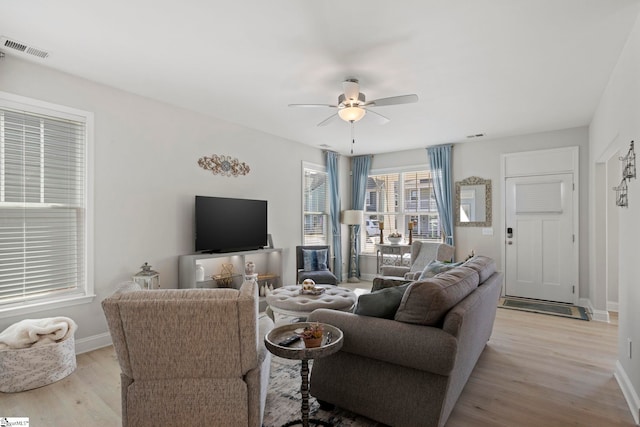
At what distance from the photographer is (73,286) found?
10.8ft

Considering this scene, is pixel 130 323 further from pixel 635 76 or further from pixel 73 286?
pixel 635 76

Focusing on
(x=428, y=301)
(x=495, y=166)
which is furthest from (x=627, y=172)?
(x=495, y=166)

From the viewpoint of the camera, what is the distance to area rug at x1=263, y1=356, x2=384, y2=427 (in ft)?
7.03

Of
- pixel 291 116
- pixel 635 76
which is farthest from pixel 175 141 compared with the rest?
pixel 635 76

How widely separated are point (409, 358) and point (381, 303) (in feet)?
1.23

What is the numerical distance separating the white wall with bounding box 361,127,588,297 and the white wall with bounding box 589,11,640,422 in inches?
78.6

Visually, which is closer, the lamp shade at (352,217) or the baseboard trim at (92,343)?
the baseboard trim at (92,343)

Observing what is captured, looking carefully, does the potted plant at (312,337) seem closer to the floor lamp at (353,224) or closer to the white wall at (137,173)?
the white wall at (137,173)

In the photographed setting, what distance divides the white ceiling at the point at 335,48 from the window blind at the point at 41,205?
0.62 meters

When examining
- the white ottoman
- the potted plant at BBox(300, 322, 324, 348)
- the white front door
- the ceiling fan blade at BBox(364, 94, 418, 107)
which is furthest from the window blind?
the white front door

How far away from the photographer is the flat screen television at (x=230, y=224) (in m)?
4.22

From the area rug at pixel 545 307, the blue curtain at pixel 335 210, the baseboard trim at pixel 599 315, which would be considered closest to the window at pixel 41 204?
the blue curtain at pixel 335 210

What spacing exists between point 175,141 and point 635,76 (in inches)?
169

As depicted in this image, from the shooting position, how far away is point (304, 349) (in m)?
1.76
